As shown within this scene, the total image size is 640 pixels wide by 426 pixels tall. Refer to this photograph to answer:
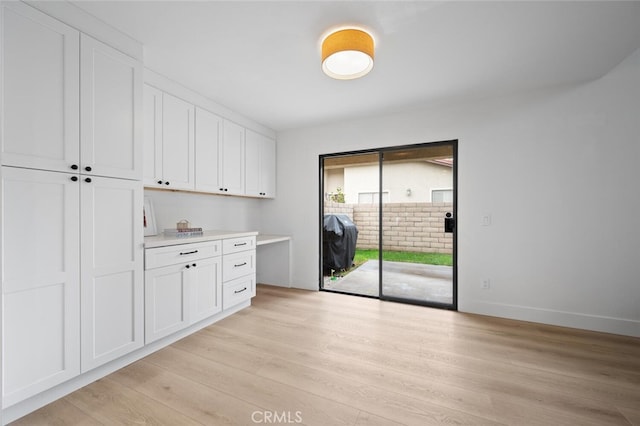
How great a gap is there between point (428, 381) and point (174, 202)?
295cm

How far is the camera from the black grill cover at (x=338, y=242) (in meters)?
4.12

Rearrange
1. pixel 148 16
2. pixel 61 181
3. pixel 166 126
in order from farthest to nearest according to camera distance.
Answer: pixel 166 126 → pixel 148 16 → pixel 61 181

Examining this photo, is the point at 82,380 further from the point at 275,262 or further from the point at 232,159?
the point at 275,262

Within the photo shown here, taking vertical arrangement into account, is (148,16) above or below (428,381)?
above

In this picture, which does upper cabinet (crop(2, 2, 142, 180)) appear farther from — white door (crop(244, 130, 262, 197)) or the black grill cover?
the black grill cover

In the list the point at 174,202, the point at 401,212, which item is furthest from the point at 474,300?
the point at 174,202

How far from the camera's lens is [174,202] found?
2.96 m

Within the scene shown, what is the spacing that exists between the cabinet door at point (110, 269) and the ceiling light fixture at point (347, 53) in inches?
66.7

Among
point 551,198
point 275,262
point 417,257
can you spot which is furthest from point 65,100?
point 551,198

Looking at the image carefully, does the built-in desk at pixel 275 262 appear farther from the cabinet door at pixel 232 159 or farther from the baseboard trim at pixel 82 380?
the baseboard trim at pixel 82 380

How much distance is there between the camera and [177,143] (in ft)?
8.41

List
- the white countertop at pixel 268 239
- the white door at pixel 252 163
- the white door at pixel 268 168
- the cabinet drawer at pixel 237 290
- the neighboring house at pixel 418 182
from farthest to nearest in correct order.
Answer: the white door at pixel 268 168 → the white door at pixel 252 163 → the white countertop at pixel 268 239 → the neighboring house at pixel 418 182 → the cabinet drawer at pixel 237 290

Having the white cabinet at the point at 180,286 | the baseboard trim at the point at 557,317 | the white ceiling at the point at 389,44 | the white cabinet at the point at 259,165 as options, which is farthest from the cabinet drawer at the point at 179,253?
the baseboard trim at the point at 557,317

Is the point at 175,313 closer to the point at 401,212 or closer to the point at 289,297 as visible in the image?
the point at 289,297
